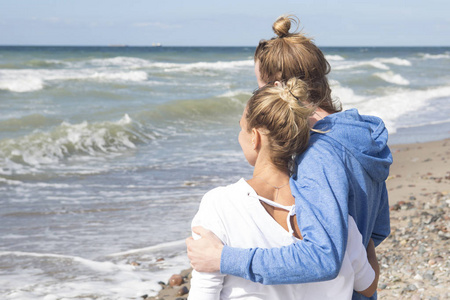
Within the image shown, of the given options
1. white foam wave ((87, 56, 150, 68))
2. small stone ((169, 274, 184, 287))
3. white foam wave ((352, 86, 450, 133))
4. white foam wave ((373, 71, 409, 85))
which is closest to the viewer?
small stone ((169, 274, 184, 287))

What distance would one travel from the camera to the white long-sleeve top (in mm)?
1858

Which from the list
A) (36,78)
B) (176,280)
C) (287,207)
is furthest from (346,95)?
(287,207)

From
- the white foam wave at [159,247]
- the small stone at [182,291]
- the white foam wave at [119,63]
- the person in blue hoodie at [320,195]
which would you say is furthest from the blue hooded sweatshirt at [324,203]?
the white foam wave at [119,63]

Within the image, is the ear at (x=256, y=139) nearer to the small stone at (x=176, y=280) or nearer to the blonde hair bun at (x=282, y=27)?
the blonde hair bun at (x=282, y=27)

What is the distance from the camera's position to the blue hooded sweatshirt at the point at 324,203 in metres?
1.76

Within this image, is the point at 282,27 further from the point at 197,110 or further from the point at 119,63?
the point at 119,63

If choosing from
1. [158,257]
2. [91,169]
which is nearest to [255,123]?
[158,257]

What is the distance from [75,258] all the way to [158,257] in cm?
80

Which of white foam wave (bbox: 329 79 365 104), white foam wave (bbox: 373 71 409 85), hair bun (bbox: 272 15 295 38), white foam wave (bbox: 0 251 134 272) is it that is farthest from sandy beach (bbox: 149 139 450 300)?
white foam wave (bbox: 373 71 409 85)

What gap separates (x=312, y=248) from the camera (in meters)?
1.76

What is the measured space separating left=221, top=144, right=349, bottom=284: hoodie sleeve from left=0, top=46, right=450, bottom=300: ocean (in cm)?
315

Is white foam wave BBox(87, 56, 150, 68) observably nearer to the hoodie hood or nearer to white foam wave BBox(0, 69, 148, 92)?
white foam wave BBox(0, 69, 148, 92)

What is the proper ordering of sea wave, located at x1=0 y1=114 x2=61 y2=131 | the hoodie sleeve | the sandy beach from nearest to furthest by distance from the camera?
1. the hoodie sleeve
2. the sandy beach
3. sea wave, located at x1=0 y1=114 x2=61 y2=131

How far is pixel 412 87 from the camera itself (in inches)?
1052
